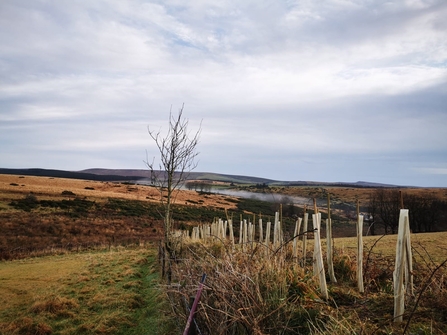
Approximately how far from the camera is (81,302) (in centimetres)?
961

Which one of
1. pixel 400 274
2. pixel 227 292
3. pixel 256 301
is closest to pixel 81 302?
pixel 227 292

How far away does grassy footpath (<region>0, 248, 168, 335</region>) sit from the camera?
7.53 meters

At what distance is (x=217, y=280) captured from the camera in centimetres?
445

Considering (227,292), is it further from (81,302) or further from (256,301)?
(81,302)

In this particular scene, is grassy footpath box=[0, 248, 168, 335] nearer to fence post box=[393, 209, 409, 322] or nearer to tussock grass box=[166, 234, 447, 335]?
tussock grass box=[166, 234, 447, 335]

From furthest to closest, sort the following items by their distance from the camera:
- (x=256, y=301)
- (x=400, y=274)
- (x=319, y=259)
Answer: (x=319, y=259)
(x=256, y=301)
(x=400, y=274)

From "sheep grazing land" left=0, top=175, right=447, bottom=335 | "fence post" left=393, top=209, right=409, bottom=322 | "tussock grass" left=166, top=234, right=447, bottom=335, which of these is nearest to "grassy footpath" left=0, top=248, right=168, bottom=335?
"sheep grazing land" left=0, top=175, right=447, bottom=335

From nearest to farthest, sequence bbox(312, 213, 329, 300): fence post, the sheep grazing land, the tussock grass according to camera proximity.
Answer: the tussock grass < the sheep grazing land < bbox(312, 213, 329, 300): fence post

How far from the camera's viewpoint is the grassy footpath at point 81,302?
7.53 m

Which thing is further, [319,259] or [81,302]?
[81,302]

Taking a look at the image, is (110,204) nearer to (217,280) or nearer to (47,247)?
(47,247)

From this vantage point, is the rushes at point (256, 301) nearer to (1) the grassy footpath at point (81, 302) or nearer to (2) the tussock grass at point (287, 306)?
(2) the tussock grass at point (287, 306)

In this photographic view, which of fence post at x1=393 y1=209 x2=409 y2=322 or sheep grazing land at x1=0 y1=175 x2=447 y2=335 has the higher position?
fence post at x1=393 y1=209 x2=409 y2=322

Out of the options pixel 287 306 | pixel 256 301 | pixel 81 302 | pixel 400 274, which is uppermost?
pixel 400 274
